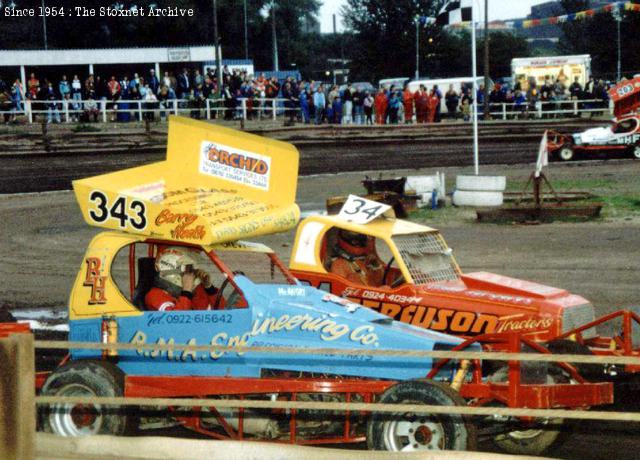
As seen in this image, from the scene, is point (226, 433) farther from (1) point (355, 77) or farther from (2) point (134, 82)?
(1) point (355, 77)

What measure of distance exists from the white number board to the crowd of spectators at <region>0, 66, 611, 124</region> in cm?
2468

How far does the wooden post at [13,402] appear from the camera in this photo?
472 cm

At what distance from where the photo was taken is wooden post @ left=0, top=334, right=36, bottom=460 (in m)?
4.72

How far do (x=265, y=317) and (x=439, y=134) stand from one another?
30827 millimetres

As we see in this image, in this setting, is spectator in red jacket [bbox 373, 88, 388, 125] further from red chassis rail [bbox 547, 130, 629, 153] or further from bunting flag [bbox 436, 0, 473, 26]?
bunting flag [bbox 436, 0, 473, 26]

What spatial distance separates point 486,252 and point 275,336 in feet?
31.1

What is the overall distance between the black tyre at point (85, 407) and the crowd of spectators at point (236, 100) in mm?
27517

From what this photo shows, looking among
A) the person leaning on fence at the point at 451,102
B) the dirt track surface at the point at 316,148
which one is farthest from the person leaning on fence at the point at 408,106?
the person leaning on fence at the point at 451,102

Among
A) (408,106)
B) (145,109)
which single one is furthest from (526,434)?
(408,106)

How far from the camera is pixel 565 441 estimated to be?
737 cm

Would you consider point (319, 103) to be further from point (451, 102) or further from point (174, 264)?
point (174, 264)

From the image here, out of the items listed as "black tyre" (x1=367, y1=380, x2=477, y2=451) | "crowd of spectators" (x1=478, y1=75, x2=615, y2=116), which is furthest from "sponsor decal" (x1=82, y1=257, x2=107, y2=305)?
"crowd of spectators" (x1=478, y1=75, x2=615, y2=116)

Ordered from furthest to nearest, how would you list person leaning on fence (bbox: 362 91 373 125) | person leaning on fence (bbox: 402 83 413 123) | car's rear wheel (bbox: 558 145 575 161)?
person leaning on fence (bbox: 402 83 413 123)
person leaning on fence (bbox: 362 91 373 125)
car's rear wheel (bbox: 558 145 575 161)

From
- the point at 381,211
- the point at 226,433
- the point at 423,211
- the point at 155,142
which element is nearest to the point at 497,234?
the point at 423,211
